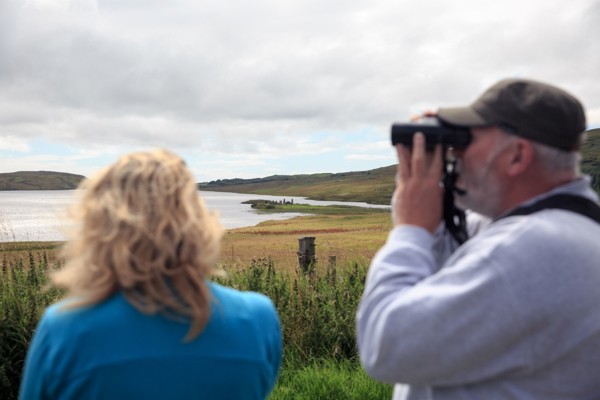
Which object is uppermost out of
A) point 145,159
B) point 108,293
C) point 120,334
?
point 145,159

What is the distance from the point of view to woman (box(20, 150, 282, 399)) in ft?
5.03

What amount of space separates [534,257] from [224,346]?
95cm

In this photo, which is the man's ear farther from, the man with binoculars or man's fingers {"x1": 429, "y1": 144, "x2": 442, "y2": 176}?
man's fingers {"x1": 429, "y1": 144, "x2": 442, "y2": 176}

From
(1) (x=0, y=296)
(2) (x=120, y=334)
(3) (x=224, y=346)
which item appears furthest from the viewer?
(1) (x=0, y=296)

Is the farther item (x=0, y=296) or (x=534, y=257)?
(x=0, y=296)

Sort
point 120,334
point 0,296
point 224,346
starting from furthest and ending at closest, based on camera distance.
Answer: point 0,296
point 224,346
point 120,334

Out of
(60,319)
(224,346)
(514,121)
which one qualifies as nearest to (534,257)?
(514,121)

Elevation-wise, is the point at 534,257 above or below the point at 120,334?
above

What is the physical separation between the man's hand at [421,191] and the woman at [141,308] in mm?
620

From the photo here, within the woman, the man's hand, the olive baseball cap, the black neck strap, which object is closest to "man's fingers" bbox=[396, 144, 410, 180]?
the man's hand

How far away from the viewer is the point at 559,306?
154 centimetres

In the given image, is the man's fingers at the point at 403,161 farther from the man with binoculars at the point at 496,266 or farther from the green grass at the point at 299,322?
the green grass at the point at 299,322

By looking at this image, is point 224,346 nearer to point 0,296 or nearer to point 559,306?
point 559,306

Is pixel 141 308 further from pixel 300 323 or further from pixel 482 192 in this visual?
pixel 300 323
